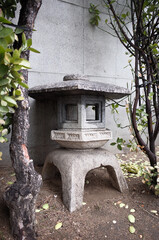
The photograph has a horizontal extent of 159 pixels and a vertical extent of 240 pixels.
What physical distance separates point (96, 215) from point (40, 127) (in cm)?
159

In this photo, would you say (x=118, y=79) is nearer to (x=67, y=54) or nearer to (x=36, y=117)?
(x=67, y=54)

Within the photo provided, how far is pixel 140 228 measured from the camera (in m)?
1.67

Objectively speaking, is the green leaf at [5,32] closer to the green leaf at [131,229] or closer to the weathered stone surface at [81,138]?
the weathered stone surface at [81,138]

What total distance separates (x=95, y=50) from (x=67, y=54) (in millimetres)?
557

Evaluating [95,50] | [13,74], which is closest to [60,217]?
[13,74]

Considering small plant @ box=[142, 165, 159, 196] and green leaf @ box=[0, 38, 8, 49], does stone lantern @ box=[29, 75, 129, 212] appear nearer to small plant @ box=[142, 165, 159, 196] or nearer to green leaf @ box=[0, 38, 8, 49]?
small plant @ box=[142, 165, 159, 196]

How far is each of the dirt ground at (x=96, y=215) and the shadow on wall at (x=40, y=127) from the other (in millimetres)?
654

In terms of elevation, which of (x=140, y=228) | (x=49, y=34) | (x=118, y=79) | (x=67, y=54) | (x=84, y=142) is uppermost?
(x=49, y=34)

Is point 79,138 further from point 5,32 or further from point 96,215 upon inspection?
point 5,32

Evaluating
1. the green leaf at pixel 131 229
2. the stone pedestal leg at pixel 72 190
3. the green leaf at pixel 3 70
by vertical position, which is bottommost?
the green leaf at pixel 131 229

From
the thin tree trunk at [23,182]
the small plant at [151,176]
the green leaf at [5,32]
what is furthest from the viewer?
the small plant at [151,176]

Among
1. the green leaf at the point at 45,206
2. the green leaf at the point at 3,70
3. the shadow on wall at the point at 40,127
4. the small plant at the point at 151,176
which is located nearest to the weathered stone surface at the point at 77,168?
the green leaf at the point at 45,206

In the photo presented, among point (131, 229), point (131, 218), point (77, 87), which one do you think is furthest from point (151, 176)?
point (77, 87)

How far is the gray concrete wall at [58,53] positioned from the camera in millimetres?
2861
